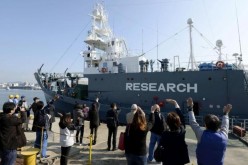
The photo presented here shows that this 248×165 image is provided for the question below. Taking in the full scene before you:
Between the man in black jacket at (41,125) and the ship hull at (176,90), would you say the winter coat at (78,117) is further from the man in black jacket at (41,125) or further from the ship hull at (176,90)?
the ship hull at (176,90)

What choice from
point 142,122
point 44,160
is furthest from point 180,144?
point 44,160

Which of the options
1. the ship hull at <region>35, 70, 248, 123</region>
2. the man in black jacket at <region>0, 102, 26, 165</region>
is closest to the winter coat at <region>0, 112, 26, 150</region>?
the man in black jacket at <region>0, 102, 26, 165</region>

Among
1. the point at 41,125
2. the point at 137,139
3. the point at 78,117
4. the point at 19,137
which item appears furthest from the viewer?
the point at 78,117

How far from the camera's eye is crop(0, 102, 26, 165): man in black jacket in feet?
12.9

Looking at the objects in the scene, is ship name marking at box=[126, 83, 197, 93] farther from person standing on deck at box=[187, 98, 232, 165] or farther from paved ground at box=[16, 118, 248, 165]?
person standing on deck at box=[187, 98, 232, 165]

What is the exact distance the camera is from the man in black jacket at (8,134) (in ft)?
12.9

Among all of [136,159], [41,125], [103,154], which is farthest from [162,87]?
[136,159]

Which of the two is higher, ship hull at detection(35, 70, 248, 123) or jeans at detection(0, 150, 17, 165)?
ship hull at detection(35, 70, 248, 123)

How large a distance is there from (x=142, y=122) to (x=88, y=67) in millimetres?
16943

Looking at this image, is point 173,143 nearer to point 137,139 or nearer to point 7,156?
point 137,139

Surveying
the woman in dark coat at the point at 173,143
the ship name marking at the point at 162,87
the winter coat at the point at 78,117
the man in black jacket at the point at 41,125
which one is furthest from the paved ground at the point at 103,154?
the ship name marking at the point at 162,87

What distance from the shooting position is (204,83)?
12.3m

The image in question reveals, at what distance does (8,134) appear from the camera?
3936mm

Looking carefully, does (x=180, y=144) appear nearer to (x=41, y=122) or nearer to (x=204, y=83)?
(x=41, y=122)
